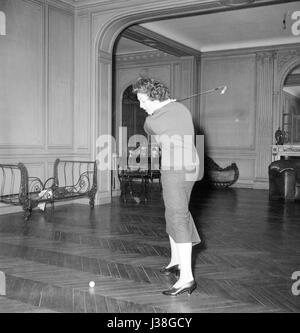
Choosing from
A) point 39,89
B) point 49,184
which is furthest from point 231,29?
point 49,184

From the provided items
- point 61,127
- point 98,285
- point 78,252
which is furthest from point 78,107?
point 98,285

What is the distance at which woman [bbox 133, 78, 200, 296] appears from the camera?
2.77 metres

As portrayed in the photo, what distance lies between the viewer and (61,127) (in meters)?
7.05

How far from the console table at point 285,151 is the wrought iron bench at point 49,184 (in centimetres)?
482

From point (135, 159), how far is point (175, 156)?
297 inches

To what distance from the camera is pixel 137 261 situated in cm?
367

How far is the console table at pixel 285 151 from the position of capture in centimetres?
962

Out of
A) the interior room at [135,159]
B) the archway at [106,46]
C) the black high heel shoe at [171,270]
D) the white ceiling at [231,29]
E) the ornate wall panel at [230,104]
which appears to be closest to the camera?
the interior room at [135,159]

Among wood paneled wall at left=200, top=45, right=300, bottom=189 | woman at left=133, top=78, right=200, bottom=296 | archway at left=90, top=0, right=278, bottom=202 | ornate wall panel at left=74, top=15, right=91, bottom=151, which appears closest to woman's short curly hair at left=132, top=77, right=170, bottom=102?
woman at left=133, top=78, right=200, bottom=296

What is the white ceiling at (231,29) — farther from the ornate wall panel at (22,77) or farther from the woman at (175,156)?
the woman at (175,156)

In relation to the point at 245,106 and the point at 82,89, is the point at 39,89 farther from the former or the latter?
the point at 245,106

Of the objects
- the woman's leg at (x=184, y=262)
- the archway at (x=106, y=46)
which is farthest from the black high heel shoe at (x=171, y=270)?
the archway at (x=106, y=46)

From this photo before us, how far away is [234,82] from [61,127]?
5.30 metres

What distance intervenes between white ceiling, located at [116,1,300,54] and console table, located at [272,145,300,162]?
2483 mm
